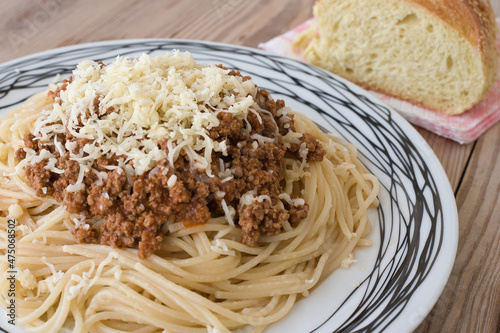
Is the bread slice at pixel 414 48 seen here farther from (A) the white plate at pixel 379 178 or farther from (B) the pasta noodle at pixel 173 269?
(B) the pasta noodle at pixel 173 269

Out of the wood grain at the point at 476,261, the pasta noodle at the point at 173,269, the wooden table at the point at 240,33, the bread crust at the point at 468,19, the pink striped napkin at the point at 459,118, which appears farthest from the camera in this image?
the pink striped napkin at the point at 459,118

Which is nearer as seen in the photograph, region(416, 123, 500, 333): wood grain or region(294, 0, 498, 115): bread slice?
region(416, 123, 500, 333): wood grain

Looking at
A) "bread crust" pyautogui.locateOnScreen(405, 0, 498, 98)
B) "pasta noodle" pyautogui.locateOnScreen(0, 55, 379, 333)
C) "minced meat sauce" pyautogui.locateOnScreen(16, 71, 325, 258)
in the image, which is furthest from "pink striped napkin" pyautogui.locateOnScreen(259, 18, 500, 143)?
"minced meat sauce" pyautogui.locateOnScreen(16, 71, 325, 258)

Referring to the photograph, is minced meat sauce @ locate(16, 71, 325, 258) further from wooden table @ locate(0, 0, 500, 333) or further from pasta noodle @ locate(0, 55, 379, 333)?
wooden table @ locate(0, 0, 500, 333)

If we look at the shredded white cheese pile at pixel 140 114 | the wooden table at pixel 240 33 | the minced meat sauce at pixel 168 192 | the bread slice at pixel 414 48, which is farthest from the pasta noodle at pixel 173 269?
the bread slice at pixel 414 48

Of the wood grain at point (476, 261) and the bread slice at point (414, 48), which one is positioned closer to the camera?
the wood grain at point (476, 261)

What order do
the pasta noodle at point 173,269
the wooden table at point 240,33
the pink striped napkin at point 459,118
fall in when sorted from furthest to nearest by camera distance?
the pink striped napkin at point 459,118
the wooden table at point 240,33
the pasta noodle at point 173,269

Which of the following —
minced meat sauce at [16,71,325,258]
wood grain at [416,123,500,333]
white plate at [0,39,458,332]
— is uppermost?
minced meat sauce at [16,71,325,258]

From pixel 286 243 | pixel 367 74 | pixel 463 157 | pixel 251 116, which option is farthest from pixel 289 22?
pixel 286 243
